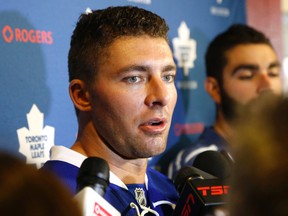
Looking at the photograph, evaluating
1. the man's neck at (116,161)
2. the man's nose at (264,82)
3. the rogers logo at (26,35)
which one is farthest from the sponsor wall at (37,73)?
the man's nose at (264,82)

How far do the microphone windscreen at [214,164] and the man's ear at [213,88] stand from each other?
0.93 meters

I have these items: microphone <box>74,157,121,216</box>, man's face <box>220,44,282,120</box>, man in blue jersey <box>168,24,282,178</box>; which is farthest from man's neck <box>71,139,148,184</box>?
man's face <box>220,44,282,120</box>

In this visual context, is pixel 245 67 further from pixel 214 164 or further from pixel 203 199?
pixel 203 199

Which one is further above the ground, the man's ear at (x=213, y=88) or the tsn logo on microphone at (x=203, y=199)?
the man's ear at (x=213, y=88)

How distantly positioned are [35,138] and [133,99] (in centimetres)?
33

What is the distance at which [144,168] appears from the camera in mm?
1422

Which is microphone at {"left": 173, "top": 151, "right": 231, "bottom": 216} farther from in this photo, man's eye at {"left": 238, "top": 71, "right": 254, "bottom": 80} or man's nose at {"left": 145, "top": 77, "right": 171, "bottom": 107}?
man's eye at {"left": 238, "top": 71, "right": 254, "bottom": 80}

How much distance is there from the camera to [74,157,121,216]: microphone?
75 cm

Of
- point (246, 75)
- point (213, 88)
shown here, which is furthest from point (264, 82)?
point (213, 88)

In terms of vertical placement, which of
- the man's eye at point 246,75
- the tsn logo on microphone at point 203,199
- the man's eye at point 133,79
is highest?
the man's eye at point 133,79

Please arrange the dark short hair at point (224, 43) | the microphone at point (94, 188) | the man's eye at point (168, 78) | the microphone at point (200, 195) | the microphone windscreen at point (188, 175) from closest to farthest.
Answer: the microphone at point (94, 188) < the microphone at point (200, 195) < the microphone windscreen at point (188, 175) < the man's eye at point (168, 78) < the dark short hair at point (224, 43)

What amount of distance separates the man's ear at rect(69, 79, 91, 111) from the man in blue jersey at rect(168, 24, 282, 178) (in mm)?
804

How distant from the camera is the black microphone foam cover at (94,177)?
83 cm

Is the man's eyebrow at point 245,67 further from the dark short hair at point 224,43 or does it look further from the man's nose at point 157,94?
the man's nose at point 157,94
